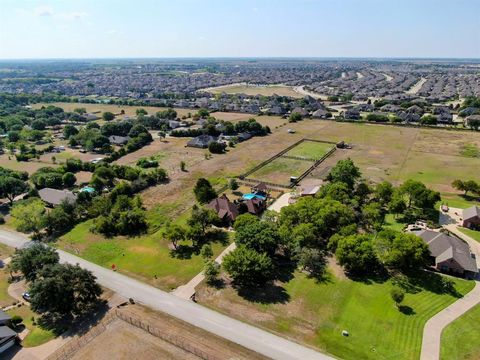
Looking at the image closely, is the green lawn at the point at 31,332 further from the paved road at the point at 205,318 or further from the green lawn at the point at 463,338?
the green lawn at the point at 463,338

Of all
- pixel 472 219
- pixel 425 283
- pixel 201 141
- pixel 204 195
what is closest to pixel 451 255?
pixel 425 283

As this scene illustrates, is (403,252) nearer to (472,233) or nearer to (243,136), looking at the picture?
(472,233)

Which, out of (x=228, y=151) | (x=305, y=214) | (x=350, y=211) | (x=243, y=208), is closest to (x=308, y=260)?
(x=305, y=214)

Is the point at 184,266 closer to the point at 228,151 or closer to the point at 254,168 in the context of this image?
the point at 254,168

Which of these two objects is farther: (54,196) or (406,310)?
(54,196)

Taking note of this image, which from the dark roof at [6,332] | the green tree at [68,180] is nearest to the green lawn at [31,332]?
the dark roof at [6,332]

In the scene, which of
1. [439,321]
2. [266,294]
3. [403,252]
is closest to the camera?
[439,321]
